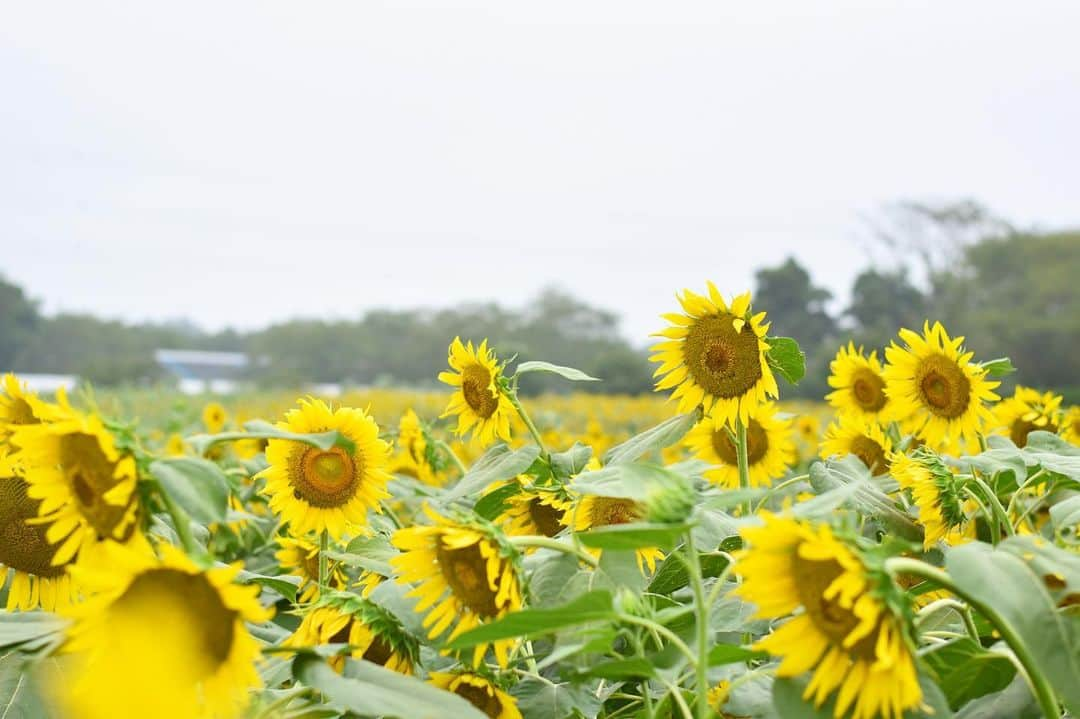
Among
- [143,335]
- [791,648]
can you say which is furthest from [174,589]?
[143,335]

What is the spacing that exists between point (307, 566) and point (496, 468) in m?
0.40

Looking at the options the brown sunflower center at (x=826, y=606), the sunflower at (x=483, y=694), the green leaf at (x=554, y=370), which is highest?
the green leaf at (x=554, y=370)

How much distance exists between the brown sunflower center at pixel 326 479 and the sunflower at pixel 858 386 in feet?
3.55

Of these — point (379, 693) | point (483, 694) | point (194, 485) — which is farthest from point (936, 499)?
point (194, 485)

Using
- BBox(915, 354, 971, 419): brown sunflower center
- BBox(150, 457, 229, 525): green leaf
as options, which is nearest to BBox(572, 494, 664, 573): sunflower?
BBox(150, 457, 229, 525): green leaf

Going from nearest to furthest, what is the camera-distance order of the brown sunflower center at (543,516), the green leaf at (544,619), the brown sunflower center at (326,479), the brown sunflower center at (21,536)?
the green leaf at (544,619) → the brown sunflower center at (21,536) → the brown sunflower center at (543,516) → the brown sunflower center at (326,479)

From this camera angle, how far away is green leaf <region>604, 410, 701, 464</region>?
49.3 inches

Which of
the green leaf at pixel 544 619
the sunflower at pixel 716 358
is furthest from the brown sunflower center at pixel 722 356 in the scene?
the green leaf at pixel 544 619

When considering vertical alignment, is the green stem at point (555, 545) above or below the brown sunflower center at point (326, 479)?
above

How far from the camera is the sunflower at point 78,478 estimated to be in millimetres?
746

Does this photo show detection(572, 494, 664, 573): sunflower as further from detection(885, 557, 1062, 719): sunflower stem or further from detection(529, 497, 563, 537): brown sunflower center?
detection(885, 557, 1062, 719): sunflower stem

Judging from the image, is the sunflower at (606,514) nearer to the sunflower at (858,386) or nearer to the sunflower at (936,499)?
the sunflower at (936,499)

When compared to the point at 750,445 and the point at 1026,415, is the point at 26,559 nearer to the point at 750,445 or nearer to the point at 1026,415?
the point at 750,445

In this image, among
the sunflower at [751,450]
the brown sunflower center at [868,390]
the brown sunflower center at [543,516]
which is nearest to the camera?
the brown sunflower center at [543,516]
